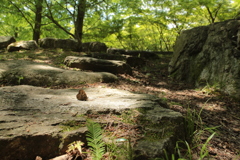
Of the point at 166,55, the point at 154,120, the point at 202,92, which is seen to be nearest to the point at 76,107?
the point at 154,120

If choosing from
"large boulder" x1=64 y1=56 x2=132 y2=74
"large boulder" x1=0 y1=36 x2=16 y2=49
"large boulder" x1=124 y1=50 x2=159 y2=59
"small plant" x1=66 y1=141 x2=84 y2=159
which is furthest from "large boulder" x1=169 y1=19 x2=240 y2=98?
"large boulder" x1=0 y1=36 x2=16 y2=49

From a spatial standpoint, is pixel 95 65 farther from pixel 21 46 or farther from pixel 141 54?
pixel 21 46

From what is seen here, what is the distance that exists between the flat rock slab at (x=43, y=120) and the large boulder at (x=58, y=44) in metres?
6.48

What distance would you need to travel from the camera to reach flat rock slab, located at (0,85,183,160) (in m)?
1.35

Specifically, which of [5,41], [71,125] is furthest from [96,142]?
[5,41]

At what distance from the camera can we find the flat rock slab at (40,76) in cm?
378

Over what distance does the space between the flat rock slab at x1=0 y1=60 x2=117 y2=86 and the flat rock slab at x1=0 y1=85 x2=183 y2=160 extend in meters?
1.23

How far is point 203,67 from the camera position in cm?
537

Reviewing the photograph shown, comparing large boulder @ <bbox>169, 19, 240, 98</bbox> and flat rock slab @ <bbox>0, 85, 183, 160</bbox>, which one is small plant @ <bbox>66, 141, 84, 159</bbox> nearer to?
flat rock slab @ <bbox>0, 85, 183, 160</bbox>

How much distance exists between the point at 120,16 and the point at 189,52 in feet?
18.6

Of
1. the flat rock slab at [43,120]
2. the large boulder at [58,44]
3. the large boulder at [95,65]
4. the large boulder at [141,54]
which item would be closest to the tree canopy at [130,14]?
the large boulder at [58,44]

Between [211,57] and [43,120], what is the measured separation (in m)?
5.25

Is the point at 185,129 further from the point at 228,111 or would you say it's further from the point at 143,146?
the point at 228,111

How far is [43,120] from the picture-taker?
1.67 metres
